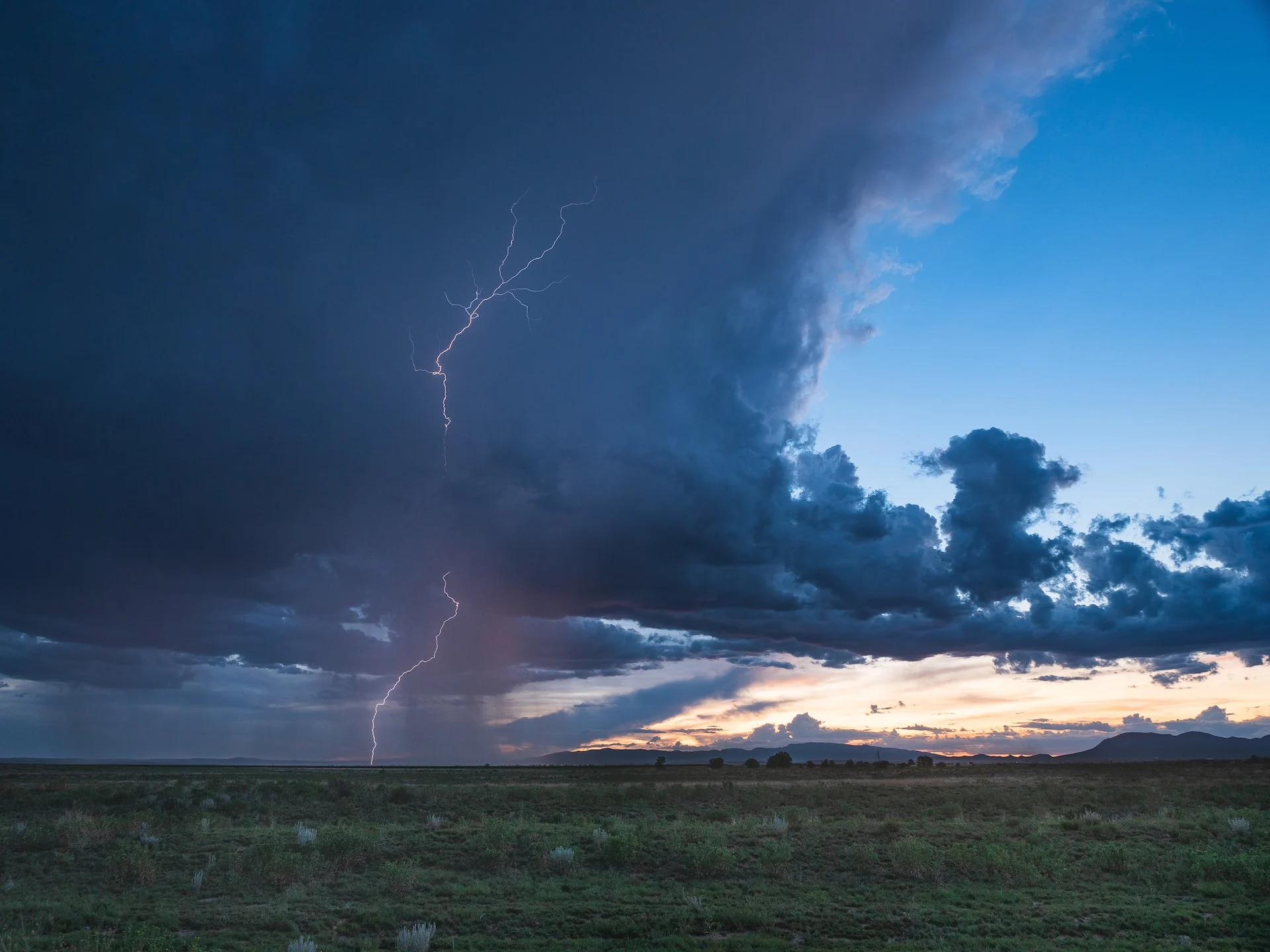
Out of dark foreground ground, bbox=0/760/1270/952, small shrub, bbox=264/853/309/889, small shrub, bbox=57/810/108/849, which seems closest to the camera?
dark foreground ground, bbox=0/760/1270/952

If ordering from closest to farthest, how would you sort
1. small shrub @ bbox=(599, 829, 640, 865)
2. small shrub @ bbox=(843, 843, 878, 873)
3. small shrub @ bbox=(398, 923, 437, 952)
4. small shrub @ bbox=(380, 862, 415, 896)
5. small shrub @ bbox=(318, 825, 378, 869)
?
small shrub @ bbox=(398, 923, 437, 952)
small shrub @ bbox=(380, 862, 415, 896)
small shrub @ bbox=(843, 843, 878, 873)
small shrub @ bbox=(318, 825, 378, 869)
small shrub @ bbox=(599, 829, 640, 865)

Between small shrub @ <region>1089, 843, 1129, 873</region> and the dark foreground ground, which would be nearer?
the dark foreground ground

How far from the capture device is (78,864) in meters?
22.2

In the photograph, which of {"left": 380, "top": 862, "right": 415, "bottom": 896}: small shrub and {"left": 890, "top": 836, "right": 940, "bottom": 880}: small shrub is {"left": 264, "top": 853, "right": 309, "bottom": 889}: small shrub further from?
{"left": 890, "top": 836, "right": 940, "bottom": 880}: small shrub

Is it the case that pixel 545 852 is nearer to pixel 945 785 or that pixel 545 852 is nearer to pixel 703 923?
pixel 703 923

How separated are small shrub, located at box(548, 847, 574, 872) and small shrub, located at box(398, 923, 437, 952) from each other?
7.21 metres

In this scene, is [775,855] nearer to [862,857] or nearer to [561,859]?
[862,857]

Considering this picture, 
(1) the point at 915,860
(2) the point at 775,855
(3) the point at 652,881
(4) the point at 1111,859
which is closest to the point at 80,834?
(3) the point at 652,881

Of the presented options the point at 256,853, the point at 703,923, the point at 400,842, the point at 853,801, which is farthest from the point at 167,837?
the point at 853,801

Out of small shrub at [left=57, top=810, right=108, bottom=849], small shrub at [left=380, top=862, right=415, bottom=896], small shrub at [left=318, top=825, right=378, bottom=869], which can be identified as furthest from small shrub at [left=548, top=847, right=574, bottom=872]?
small shrub at [left=57, top=810, right=108, bottom=849]

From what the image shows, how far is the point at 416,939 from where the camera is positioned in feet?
48.0

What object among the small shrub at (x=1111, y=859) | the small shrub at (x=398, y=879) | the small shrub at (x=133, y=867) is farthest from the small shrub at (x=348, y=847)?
the small shrub at (x=1111, y=859)

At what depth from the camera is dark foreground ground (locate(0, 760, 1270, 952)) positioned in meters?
15.7

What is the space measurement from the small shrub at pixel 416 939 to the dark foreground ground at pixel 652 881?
1.42 ft
